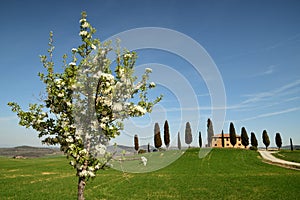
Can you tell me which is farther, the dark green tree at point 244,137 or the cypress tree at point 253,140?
the cypress tree at point 253,140

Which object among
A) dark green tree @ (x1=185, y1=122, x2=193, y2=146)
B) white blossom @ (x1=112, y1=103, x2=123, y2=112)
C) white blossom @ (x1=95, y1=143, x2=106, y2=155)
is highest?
dark green tree @ (x1=185, y1=122, x2=193, y2=146)

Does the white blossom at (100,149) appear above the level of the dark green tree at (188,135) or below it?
below

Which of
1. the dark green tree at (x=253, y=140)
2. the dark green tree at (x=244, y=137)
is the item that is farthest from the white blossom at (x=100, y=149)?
the dark green tree at (x=253, y=140)

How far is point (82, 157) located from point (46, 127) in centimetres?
202

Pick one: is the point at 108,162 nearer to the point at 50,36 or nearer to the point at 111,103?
the point at 111,103

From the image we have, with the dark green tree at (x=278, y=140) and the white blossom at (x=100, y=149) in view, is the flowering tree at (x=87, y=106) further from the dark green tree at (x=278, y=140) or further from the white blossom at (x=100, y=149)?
the dark green tree at (x=278, y=140)

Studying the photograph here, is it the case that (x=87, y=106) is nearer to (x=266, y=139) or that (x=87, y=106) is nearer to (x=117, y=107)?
(x=117, y=107)

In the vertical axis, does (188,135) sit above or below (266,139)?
above

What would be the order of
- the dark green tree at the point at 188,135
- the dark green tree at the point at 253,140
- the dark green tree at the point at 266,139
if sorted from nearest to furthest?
the dark green tree at the point at 188,135, the dark green tree at the point at 266,139, the dark green tree at the point at 253,140

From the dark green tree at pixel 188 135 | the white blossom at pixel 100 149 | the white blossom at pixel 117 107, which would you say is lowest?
the white blossom at pixel 100 149

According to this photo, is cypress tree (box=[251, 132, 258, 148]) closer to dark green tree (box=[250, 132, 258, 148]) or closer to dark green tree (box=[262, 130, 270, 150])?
dark green tree (box=[250, 132, 258, 148])

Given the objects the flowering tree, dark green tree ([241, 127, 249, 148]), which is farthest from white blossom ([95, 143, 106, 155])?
dark green tree ([241, 127, 249, 148])


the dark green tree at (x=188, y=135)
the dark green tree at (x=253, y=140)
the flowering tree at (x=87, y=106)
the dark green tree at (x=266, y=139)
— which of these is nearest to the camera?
the flowering tree at (x=87, y=106)

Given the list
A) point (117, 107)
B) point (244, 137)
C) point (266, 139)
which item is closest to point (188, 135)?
point (244, 137)
